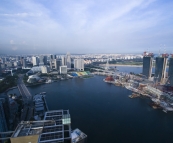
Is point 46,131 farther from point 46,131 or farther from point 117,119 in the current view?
point 117,119

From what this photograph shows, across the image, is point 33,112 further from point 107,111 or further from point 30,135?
point 30,135

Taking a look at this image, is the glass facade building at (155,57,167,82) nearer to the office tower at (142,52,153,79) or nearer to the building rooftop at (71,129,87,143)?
the office tower at (142,52,153,79)

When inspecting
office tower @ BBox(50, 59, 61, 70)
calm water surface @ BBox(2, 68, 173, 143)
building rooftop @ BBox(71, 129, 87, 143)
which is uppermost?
office tower @ BBox(50, 59, 61, 70)

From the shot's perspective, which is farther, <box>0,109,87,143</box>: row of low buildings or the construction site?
the construction site

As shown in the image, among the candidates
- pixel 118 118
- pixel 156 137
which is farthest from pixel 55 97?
pixel 156 137

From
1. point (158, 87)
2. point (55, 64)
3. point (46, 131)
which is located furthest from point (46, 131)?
point (55, 64)

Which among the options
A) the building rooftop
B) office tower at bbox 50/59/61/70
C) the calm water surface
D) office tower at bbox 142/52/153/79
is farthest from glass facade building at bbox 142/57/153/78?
office tower at bbox 50/59/61/70

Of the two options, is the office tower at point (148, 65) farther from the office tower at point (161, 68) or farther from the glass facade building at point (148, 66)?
the office tower at point (161, 68)

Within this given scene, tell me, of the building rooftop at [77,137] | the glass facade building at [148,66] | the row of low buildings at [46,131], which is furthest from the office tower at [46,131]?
the glass facade building at [148,66]

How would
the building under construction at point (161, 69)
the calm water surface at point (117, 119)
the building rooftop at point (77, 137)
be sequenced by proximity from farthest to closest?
1. the building under construction at point (161, 69)
2. the calm water surface at point (117, 119)
3. the building rooftop at point (77, 137)
